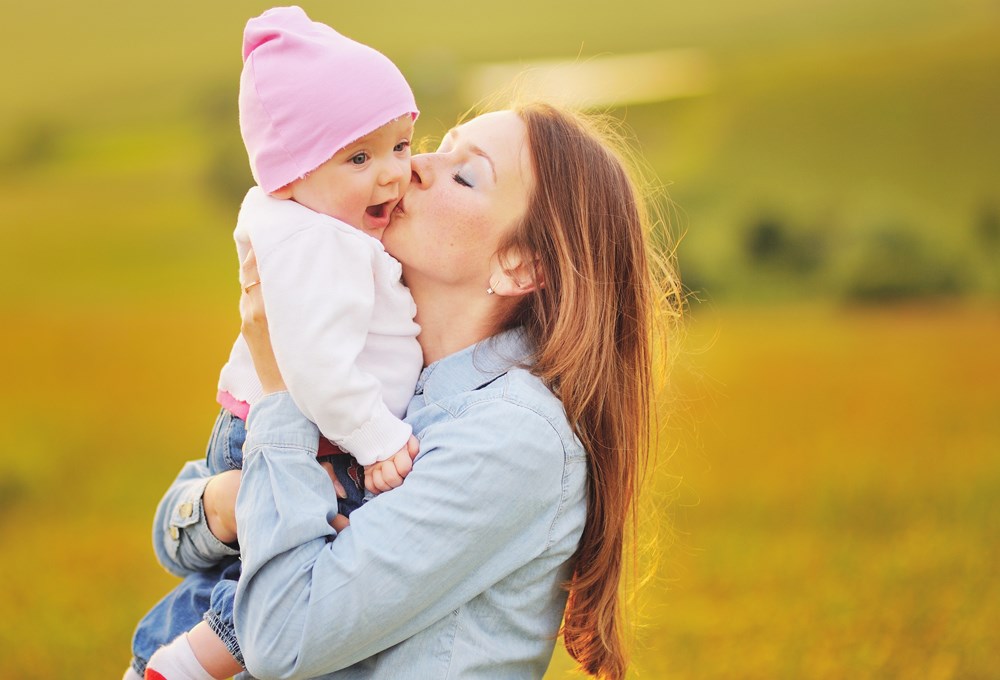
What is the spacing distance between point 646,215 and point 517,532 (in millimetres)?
728

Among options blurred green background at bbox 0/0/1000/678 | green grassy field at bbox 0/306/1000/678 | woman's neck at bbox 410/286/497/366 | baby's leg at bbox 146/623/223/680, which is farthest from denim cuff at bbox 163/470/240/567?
blurred green background at bbox 0/0/1000/678

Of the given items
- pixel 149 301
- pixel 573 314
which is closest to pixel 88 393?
pixel 149 301

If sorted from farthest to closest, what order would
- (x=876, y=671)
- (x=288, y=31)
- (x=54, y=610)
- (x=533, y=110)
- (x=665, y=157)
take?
(x=665, y=157) < (x=54, y=610) < (x=876, y=671) < (x=533, y=110) < (x=288, y=31)

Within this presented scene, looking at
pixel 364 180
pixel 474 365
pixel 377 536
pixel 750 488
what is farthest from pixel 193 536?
pixel 750 488

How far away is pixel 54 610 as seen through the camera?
4.75 m

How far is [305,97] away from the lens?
178cm

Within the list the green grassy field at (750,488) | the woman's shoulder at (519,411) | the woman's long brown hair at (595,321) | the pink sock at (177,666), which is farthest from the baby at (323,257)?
the green grassy field at (750,488)

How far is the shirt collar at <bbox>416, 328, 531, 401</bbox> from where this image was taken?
1.85m

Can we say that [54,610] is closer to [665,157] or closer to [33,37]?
[33,37]

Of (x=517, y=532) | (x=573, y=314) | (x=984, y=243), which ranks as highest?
(x=573, y=314)

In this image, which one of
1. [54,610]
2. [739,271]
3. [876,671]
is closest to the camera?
[876,671]

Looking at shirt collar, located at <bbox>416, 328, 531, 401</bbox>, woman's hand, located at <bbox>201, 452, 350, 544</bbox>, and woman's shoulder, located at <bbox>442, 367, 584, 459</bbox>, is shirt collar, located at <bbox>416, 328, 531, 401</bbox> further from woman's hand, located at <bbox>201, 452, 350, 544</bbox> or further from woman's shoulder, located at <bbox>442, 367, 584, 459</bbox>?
woman's hand, located at <bbox>201, 452, 350, 544</bbox>

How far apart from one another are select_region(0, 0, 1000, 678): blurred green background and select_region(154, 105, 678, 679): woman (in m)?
3.14

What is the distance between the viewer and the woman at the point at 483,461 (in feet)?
5.36
